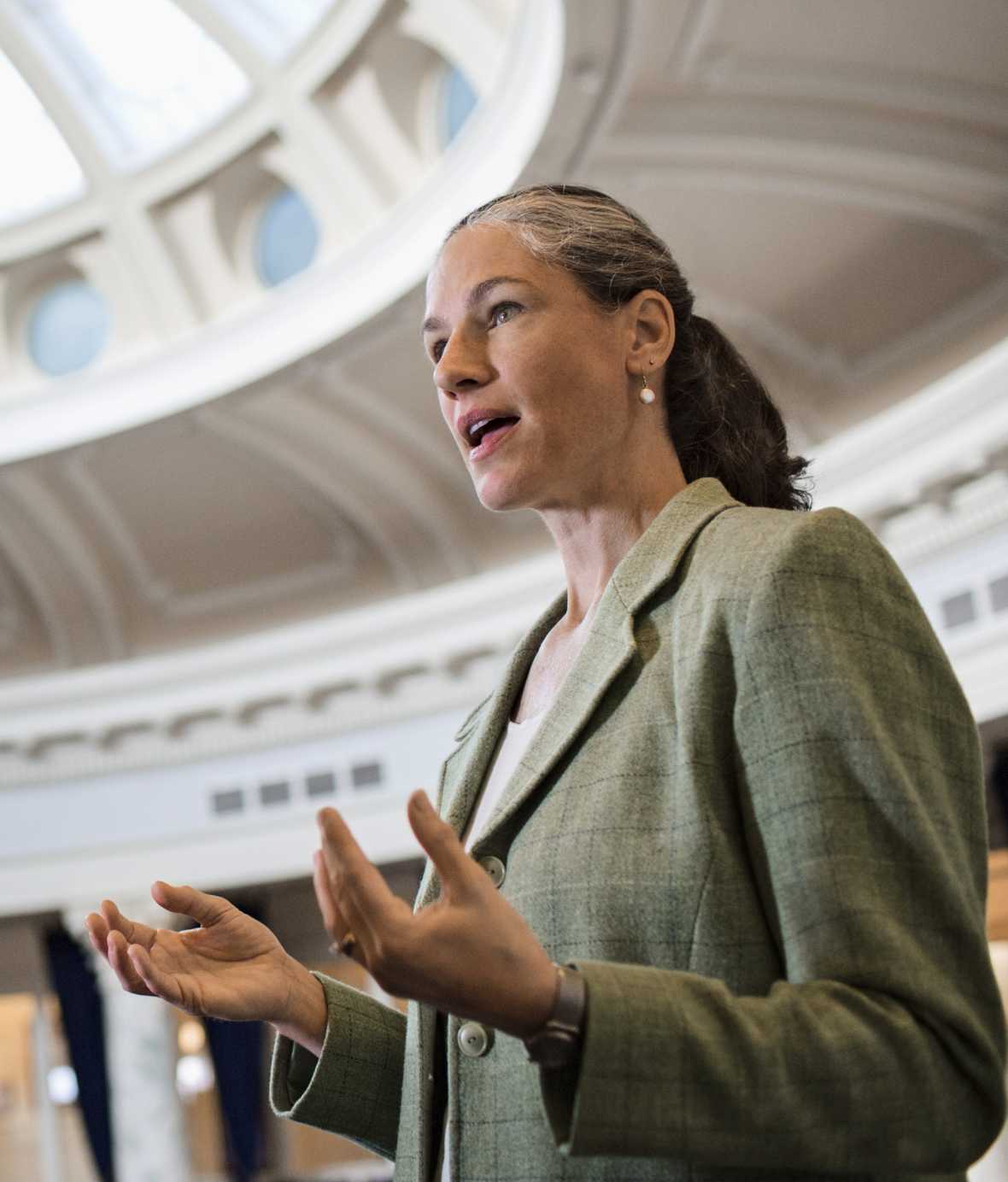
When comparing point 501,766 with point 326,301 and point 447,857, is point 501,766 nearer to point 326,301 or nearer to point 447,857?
point 447,857

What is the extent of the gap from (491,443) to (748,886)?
2.00ft

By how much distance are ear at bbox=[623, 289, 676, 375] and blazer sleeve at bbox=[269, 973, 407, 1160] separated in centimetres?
83

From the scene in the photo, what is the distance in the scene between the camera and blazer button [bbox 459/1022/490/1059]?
138 centimetres

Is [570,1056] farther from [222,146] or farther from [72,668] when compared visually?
[72,668]

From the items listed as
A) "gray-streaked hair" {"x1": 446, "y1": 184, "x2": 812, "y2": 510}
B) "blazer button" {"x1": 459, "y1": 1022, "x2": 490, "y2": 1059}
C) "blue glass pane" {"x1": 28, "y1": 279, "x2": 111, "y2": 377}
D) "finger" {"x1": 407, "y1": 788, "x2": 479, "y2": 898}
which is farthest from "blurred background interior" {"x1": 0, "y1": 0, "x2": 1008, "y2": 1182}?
"finger" {"x1": 407, "y1": 788, "x2": 479, "y2": 898}

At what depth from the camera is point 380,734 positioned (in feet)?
36.9

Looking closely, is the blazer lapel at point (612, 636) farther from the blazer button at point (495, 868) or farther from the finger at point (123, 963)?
the finger at point (123, 963)

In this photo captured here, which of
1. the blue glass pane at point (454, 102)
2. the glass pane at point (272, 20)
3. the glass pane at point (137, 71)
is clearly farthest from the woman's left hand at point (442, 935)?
the glass pane at point (137, 71)

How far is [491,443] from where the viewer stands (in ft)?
5.33

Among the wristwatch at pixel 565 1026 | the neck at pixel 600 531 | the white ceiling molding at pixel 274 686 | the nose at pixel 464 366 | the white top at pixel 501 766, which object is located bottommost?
the wristwatch at pixel 565 1026

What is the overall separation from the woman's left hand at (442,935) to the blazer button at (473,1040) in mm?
319

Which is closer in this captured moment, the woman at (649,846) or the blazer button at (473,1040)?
the woman at (649,846)

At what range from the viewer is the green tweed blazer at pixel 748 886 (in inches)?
42.3

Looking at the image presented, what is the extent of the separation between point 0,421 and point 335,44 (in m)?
3.67
